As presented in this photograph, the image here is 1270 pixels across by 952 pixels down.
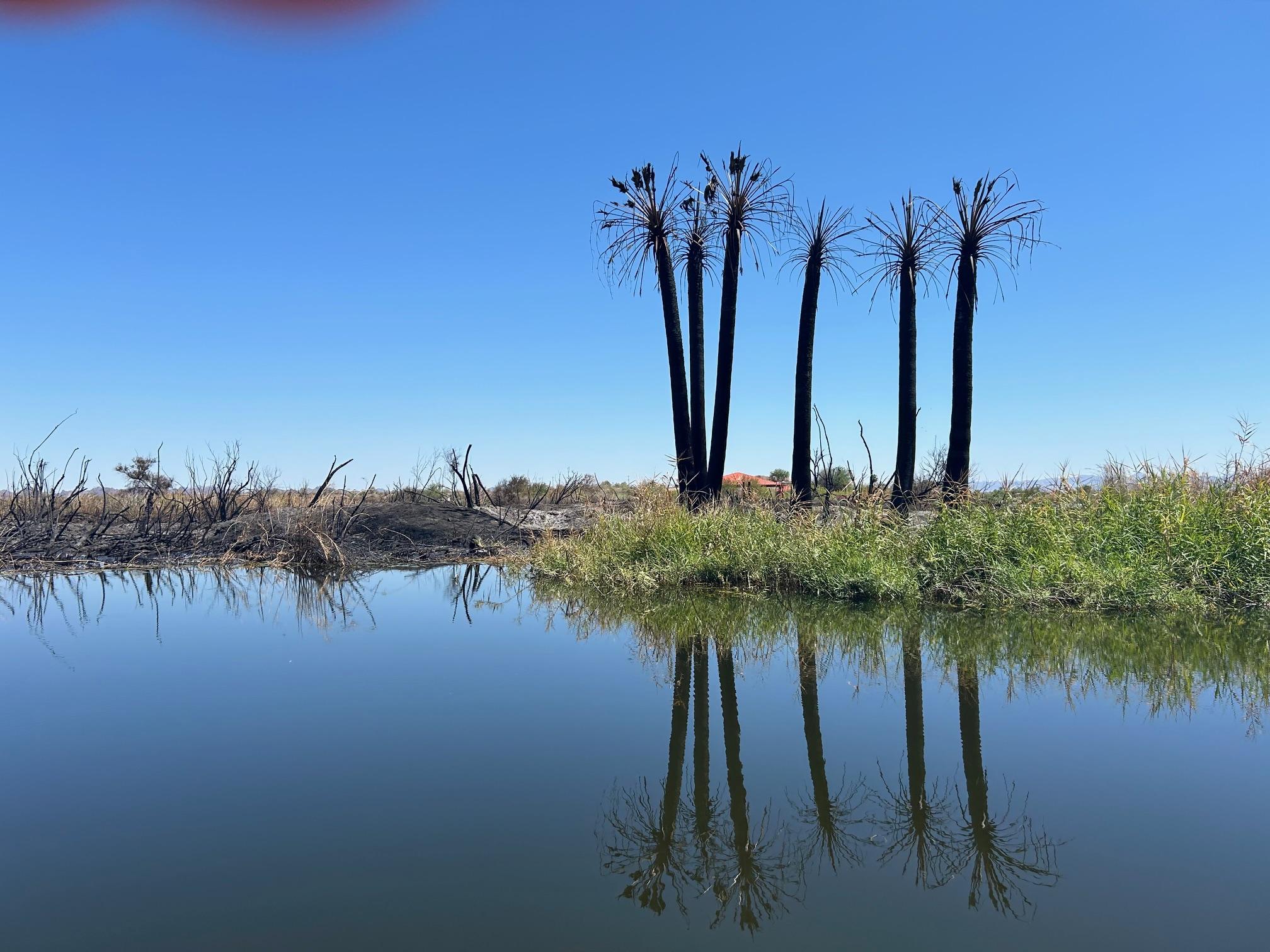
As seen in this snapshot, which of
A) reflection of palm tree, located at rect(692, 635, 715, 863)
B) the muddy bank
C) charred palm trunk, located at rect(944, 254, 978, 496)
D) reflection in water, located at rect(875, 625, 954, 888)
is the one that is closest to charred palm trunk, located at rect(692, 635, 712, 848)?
reflection of palm tree, located at rect(692, 635, 715, 863)

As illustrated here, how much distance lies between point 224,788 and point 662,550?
27.8 ft

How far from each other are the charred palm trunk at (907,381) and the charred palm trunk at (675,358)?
4619mm

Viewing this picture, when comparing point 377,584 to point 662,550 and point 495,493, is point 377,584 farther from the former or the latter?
point 495,493

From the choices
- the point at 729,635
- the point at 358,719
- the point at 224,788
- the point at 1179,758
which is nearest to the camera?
the point at 224,788

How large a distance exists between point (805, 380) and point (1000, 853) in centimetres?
1528

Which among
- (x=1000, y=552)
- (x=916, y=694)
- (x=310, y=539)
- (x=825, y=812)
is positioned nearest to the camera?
(x=825, y=812)

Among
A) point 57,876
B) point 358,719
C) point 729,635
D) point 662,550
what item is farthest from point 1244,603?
point 57,876

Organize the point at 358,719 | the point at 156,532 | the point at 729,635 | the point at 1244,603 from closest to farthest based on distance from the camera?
the point at 358,719 → the point at 729,635 → the point at 1244,603 → the point at 156,532

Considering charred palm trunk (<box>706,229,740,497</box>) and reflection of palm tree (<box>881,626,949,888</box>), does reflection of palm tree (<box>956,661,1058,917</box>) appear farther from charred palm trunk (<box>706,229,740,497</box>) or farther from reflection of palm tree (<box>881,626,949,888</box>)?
charred palm trunk (<box>706,229,740,497</box>)

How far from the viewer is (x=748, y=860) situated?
11.6 ft

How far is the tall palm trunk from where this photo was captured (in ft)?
60.7

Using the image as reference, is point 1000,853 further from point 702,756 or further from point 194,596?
point 194,596

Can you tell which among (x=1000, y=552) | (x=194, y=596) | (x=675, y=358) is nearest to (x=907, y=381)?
(x=675, y=358)

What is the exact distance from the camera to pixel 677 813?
13.2 feet
